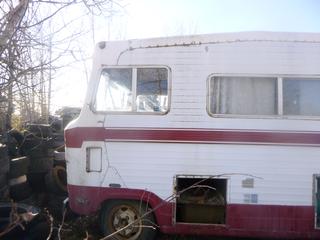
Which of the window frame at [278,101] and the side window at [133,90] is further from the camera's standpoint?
the side window at [133,90]

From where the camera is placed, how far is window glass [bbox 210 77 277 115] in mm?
5891

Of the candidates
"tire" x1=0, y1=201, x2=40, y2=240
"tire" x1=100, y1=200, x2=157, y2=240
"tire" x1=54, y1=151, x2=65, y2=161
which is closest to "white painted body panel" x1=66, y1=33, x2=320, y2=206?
"tire" x1=100, y1=200, x2=157, y2=240

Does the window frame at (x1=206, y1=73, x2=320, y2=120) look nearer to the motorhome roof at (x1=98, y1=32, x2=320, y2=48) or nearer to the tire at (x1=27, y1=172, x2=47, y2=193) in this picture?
the motorhome roof at (x1=98, y1=32, x2=320, y2=48)

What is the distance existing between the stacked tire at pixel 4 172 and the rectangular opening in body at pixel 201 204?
115 inches

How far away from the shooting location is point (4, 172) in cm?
717

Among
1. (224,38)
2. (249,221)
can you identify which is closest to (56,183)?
(249,221)

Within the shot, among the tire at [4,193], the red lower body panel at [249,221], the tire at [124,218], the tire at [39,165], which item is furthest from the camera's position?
the tire at [39,165]

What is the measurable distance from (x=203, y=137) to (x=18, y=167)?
3544mm

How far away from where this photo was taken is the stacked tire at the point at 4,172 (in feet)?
23.2

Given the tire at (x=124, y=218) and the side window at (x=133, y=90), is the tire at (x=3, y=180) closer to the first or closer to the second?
the tire at (x=124, y=218)

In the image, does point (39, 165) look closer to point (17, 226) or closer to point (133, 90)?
point (17, 226)

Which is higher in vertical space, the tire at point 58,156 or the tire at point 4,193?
the tire at point 58,156

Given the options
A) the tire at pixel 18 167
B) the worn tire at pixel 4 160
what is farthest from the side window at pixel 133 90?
the tire at pixel 18 167

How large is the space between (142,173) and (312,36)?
9.57 ft
